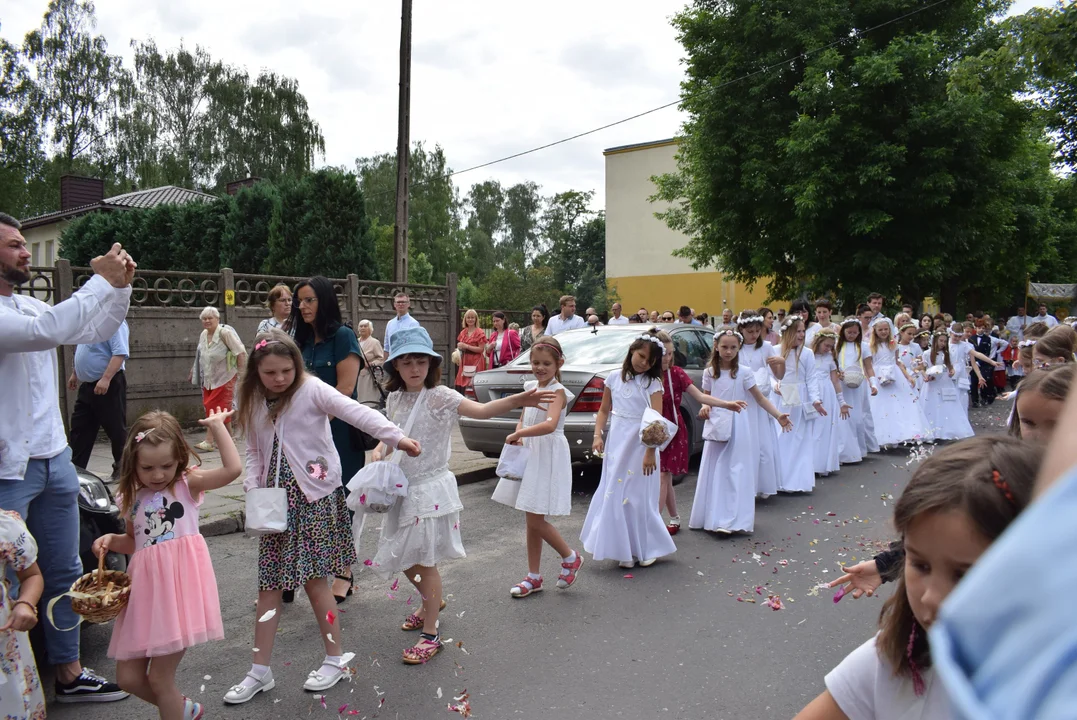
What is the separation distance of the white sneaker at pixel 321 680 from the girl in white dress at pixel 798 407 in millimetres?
6181

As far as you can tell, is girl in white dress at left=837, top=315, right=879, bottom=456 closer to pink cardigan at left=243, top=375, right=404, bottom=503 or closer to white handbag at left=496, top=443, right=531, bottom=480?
white handbag at left=496, top=443, right=531, bottom=480

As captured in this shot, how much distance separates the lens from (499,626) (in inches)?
195

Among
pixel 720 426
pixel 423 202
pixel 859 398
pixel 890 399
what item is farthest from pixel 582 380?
pixel 423 202

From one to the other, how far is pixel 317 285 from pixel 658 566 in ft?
10.7

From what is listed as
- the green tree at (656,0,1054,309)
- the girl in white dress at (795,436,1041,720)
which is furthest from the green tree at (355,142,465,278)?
the girl in white dress at (795,436,1041,720)

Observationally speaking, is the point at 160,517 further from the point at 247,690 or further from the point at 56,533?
the point at 247,690

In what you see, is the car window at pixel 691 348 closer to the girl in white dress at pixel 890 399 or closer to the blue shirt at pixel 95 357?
the girl in white dress at pixel 890 399

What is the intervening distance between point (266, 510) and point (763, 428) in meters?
5.72

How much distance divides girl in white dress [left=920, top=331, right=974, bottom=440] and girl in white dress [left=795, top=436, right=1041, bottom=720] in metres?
12.8

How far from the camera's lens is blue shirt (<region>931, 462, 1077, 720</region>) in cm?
65

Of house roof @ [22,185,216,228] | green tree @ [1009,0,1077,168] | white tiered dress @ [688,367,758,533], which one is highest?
house roof @ [22,185,216,228]

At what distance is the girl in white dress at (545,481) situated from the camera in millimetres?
5398

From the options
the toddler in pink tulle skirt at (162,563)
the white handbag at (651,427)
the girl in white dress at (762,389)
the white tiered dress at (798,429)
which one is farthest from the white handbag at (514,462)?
the white tiered dress at (798,429)

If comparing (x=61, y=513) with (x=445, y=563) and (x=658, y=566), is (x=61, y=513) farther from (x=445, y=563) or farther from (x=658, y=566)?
(x=658, y=566)
